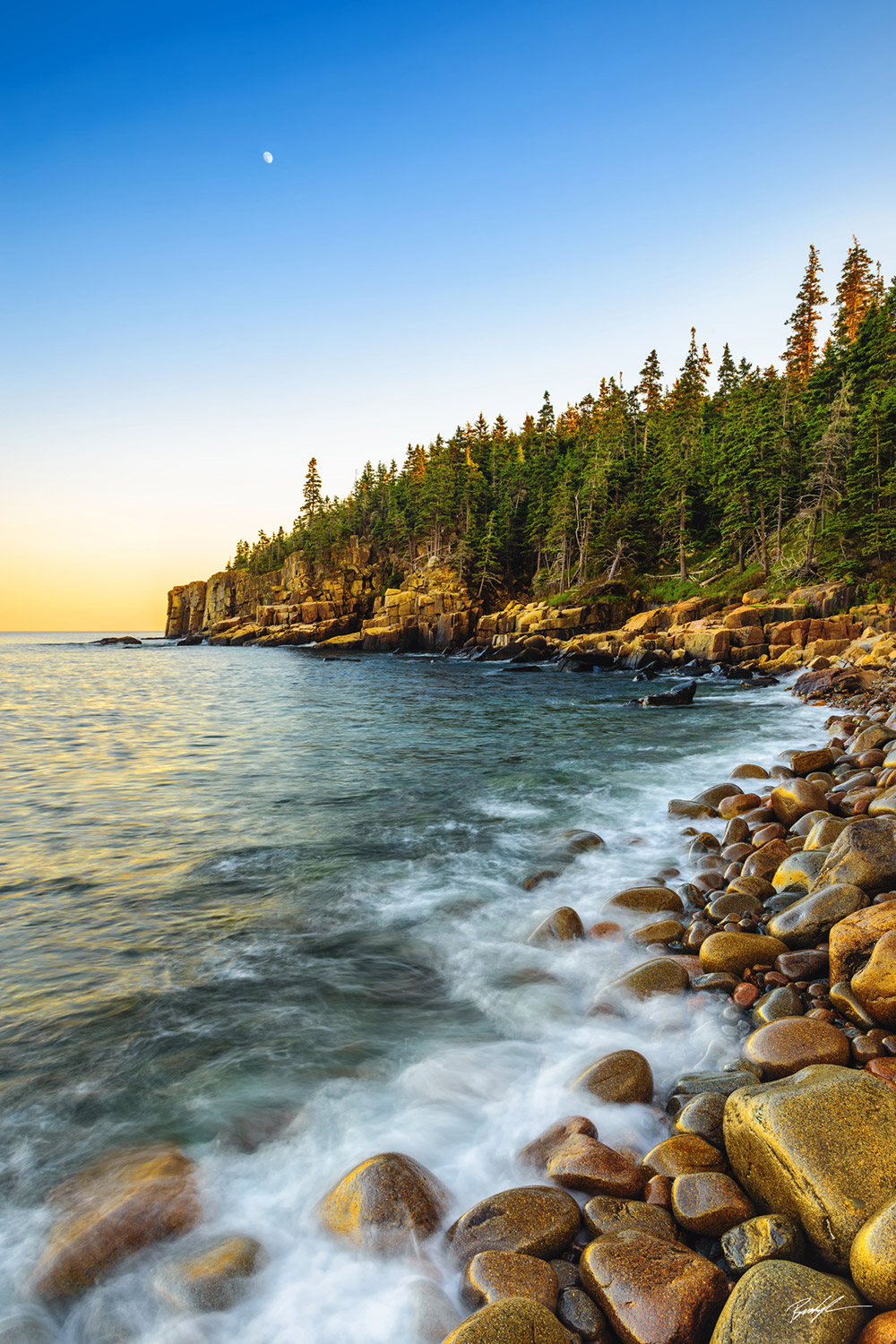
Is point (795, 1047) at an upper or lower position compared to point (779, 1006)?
upper

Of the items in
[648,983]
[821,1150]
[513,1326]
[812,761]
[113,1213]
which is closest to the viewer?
[513,1326]

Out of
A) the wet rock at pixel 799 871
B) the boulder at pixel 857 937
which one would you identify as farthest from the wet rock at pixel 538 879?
the boulder at pixel 857 937

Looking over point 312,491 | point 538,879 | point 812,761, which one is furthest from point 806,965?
point 312,491

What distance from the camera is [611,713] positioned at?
2295 centimetres

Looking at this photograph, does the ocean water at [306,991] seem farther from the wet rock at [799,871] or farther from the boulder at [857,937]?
the wet rock at [799,871]

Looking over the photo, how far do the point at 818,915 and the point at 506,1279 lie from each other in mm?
3810

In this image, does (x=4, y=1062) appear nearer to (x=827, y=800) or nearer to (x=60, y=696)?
(x=827, y=800)

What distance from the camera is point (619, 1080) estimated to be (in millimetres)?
4203

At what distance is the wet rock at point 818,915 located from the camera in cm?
515

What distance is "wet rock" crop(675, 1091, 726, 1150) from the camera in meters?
3.50

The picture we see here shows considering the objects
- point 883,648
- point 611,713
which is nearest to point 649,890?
point 611,713

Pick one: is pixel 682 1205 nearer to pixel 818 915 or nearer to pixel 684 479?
pixel 818 915

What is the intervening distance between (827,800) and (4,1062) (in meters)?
9.77
